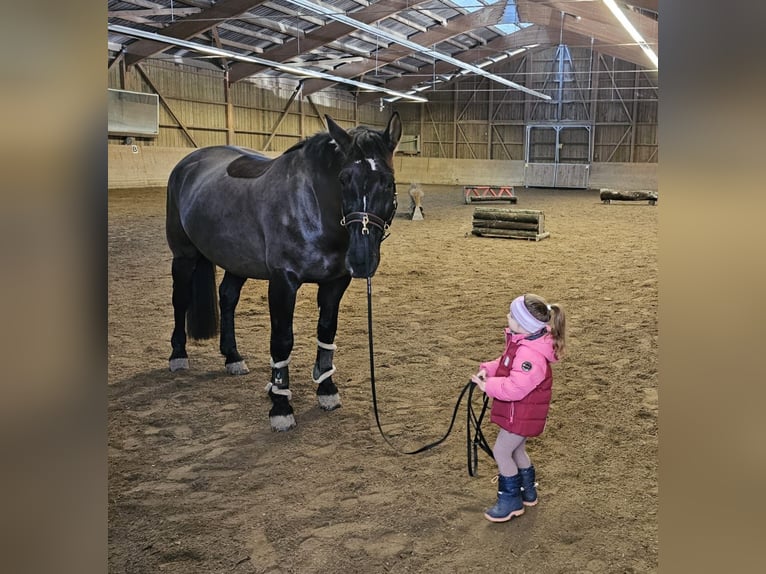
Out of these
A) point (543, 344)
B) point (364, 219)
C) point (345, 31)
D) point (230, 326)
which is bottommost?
point (230, 326)

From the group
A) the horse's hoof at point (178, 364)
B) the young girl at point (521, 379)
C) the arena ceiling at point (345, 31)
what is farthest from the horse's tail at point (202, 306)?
the arena ceiling at point (345, 31)

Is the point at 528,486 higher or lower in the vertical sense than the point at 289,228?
lower

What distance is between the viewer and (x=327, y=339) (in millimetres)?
3529

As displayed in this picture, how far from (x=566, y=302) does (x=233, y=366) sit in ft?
10.5

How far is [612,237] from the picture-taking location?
32.5ft

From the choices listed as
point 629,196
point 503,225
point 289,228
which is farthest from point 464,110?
point 289,228

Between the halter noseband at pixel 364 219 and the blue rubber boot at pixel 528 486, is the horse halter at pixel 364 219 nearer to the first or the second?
the halter noseband at pixel 364 219

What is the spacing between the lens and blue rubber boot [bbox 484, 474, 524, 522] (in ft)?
7.71

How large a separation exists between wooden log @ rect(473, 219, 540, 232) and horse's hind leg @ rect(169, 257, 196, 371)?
6671 mm

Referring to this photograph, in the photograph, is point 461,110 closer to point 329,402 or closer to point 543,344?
point 329,402

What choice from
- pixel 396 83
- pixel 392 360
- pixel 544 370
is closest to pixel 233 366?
pixel 392 360

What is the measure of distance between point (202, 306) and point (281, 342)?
1.14m
